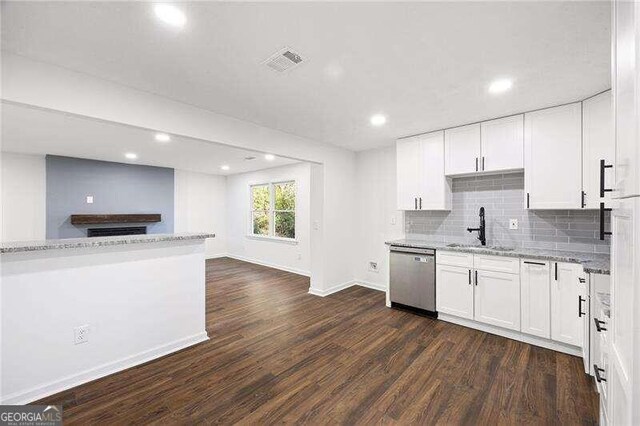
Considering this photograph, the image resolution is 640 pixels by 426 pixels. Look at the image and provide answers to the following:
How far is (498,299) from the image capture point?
3.03 metres

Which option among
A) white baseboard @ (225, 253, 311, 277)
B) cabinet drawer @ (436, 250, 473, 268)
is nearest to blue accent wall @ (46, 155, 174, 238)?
white baseboard @ (225, 253, 311, 277)

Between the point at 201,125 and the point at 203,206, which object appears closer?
the point at 201,125

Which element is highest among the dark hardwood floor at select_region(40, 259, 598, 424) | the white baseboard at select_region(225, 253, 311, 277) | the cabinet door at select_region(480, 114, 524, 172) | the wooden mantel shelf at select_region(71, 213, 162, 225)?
the cabinet door at select_region(480, 114, 524, 172)

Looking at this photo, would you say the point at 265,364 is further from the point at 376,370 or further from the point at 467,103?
the point at 467,103

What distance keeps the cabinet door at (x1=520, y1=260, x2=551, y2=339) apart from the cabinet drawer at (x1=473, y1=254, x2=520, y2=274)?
0.21ft

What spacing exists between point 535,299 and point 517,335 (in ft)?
1.53

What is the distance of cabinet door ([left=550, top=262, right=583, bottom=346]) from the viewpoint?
257 cm

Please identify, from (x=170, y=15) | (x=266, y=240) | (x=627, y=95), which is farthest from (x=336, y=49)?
(x=266, y=240)

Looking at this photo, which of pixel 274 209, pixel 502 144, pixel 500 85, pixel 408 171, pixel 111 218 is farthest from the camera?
pixel 274 209

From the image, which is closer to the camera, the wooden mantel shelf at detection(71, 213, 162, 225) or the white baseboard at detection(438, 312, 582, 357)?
the white baseboard at detection(438, 312, 582, 357)

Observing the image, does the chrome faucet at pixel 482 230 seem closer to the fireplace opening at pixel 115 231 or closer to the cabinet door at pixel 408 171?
the cabinet door at pixel 408 171

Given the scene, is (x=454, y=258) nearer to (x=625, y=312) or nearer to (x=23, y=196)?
(x=625, y=312)

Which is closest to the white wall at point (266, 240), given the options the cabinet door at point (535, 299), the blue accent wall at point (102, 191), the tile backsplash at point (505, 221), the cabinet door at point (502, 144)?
the blue accent wall at point (102, 191)

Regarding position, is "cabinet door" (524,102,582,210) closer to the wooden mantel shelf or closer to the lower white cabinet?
the lower white cabinet
